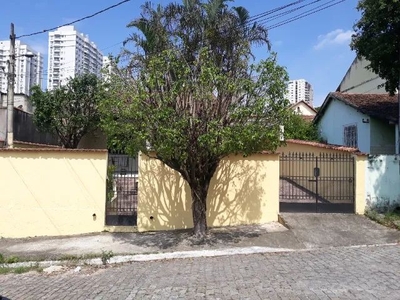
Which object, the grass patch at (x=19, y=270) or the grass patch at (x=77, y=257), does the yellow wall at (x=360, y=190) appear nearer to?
the grass patch at (x=77, y=257)

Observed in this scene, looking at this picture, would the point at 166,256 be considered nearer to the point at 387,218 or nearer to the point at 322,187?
the point at 322,187

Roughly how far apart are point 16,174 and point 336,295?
25.5 ft

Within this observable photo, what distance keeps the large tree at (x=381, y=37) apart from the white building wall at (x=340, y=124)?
3477 mm

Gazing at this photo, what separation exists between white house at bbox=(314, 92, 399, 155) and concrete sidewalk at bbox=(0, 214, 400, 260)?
20.0 feet

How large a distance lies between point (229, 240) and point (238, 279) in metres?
2.68

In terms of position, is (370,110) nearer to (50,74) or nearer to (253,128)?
(253,128)

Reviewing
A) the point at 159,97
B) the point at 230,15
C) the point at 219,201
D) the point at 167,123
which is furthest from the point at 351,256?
the point at 230,15

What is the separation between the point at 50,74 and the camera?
62.9 feet

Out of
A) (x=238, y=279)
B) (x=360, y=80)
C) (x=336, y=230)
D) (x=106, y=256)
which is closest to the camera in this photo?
(x=238, y=279)

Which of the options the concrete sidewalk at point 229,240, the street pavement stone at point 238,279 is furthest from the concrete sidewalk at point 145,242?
the street pavement stone at point 238,279

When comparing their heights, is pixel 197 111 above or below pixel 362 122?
below

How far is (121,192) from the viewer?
9.80 meters

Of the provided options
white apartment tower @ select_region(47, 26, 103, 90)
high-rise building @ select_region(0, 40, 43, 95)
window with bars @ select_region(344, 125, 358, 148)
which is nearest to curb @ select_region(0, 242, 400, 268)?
window with bars @ select_region(344, 125, 358, 148)

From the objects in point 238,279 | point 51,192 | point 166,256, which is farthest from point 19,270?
point 238,279
